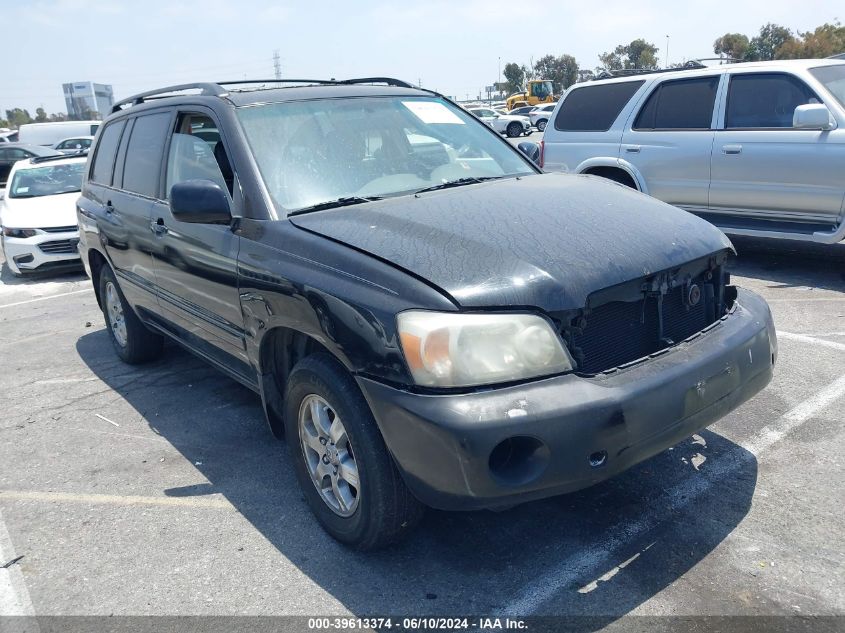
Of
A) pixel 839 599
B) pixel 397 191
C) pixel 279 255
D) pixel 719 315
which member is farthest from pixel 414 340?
pixel 839 599

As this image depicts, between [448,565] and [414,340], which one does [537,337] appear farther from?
[448,565]

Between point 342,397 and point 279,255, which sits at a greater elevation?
Answer: point 279,255

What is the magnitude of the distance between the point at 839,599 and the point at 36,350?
635 centimetres

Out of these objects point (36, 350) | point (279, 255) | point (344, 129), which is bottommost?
point (36, 350)

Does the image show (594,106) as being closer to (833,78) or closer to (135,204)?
(833,78)

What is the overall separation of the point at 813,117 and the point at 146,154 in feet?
17.7

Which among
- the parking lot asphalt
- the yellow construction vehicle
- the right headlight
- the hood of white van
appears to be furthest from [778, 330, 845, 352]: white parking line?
the yellow construction vehicle

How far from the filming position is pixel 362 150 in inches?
148

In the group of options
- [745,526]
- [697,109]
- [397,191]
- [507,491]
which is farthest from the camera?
[697,109]

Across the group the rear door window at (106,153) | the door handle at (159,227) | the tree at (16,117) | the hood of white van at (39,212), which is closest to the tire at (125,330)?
the rear door window at (106,153)

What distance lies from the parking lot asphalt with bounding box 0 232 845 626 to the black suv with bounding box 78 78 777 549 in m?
0.27

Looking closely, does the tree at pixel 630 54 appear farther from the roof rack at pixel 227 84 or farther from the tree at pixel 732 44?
the roof rack at pixel 227 84

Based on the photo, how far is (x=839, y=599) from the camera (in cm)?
258

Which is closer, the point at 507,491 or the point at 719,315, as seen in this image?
Answer: the point at 507,491
